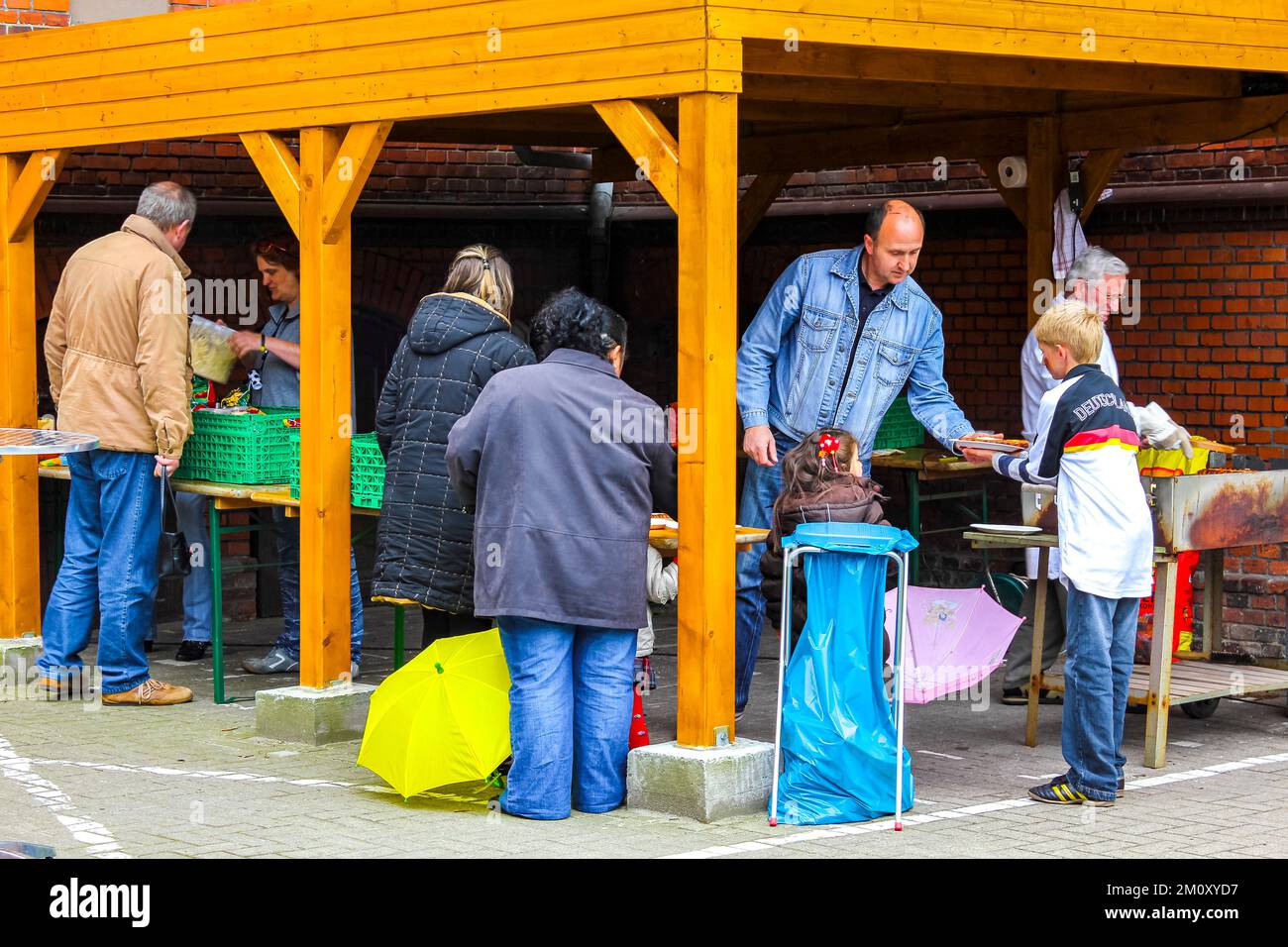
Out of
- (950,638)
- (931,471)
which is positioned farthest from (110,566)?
(931,471)

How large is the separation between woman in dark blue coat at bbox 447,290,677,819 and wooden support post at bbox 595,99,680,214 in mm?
507

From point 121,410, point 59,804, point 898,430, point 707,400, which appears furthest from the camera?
point 898,430

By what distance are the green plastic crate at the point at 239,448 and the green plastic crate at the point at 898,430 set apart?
3.71 m

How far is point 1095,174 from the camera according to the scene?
31.1ft

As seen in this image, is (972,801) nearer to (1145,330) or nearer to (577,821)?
(577,821)

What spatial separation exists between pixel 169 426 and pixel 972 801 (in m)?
3.99

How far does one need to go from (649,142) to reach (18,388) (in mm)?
4242

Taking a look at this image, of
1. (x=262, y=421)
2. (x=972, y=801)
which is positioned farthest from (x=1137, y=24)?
(x=262, y=421)

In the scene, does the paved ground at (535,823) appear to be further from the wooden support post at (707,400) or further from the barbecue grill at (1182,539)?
the wooden support post at (707,400)

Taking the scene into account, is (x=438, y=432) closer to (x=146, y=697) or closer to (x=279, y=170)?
(x=279, y=170)

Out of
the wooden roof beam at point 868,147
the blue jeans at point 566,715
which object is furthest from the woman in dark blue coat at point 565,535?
the wooden roof beam at point 868,147

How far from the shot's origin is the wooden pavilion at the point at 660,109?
6.26m

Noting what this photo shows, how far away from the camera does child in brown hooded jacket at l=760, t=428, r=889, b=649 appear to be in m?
6.84

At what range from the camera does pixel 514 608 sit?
20.5 ft
